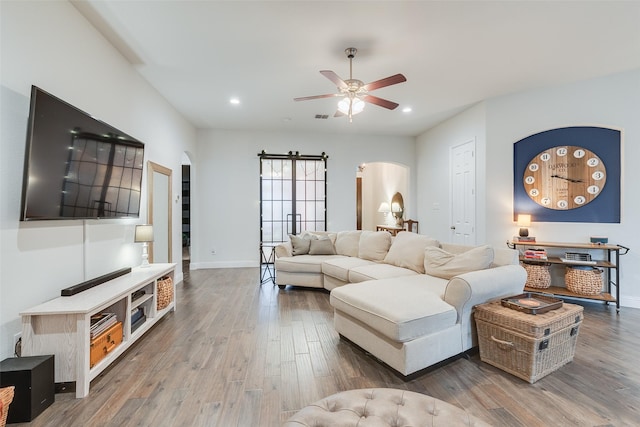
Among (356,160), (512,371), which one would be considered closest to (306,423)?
(512,371)

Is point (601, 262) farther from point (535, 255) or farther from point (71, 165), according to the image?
point (71, 165)

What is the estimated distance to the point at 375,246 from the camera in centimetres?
420

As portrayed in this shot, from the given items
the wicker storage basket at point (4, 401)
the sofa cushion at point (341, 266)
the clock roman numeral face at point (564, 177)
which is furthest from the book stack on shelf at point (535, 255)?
the wicker storage basket at point (4, 401)

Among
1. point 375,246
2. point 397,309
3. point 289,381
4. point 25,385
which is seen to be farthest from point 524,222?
point 25,385

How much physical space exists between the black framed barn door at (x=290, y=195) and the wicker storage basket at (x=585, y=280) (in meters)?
4.31

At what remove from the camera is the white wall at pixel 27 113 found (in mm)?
1854

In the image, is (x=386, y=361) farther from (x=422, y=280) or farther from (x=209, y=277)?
(x=209, y=277)

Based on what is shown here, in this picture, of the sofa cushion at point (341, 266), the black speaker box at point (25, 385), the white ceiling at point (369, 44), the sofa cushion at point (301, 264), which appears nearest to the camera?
the black speaker box at point (25, 385)

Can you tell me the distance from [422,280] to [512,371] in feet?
3.30

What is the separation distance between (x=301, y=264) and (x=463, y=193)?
3083 millimetres

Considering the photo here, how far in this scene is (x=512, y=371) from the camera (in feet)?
7.00

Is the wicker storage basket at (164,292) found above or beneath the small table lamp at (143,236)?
beneath

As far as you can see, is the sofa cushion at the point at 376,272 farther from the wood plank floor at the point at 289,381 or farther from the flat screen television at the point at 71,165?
the flat screen television at the point at 71,165

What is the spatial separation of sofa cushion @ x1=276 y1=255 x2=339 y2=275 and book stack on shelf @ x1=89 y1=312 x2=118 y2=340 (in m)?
2.37
